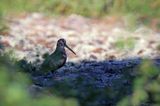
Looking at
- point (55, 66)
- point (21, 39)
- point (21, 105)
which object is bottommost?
point (21, 105)

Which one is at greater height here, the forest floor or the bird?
the forest floor

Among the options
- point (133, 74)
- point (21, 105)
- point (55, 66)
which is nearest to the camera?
point (21, 105)

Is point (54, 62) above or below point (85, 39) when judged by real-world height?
below

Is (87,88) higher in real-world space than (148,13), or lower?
lower

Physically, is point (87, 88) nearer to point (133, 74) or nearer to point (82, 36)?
point (133, 74)

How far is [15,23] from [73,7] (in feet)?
4.46

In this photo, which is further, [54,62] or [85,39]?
[85,39]

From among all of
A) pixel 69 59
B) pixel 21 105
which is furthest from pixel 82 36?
pixel 21 105

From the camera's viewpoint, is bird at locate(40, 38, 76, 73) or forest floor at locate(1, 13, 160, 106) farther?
forest floor at locate(1, 13, 160, 106)

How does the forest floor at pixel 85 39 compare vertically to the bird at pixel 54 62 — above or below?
above

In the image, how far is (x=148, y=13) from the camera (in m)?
15.1

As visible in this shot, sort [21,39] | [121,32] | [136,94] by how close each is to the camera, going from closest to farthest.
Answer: [136,94] → [21,39] → [121,32]

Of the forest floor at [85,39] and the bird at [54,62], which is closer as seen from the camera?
the bird at [54,62]

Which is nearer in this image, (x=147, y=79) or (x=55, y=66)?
(x=147, y=79)
